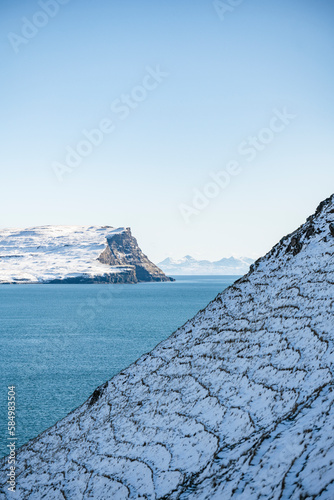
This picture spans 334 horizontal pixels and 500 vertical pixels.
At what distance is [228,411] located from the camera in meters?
4.40

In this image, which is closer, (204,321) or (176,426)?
(176,426)

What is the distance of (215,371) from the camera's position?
16.9 ft

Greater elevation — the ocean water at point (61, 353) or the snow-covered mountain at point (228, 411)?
the snow-covered mountain at point (228, 411)

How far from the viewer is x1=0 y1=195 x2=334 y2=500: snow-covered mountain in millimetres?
3178

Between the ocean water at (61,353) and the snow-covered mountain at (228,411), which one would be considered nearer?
the snow-covered mountain at (228,411)

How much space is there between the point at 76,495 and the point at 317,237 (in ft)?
15.2

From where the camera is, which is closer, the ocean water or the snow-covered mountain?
the snow-covered mountain

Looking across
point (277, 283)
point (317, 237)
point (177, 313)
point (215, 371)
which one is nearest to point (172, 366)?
point (215, 371)

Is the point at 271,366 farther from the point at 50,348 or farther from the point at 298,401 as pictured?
the point at 50,348

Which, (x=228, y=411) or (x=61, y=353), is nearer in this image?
(x=228, y=411)

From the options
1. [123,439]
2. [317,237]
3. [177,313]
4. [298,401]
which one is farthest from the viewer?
[177,313]

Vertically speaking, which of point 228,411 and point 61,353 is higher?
point 228,411

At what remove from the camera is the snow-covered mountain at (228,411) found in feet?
10.4

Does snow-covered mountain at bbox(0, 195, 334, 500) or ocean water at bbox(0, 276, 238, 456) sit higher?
snow-covered mountain at bbox(0, 195, 334, 500)
